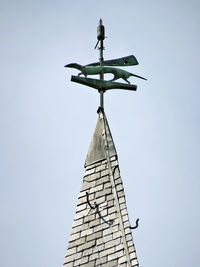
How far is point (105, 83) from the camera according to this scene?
17156mm

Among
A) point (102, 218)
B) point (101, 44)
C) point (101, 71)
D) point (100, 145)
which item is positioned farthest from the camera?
point (101, 44)

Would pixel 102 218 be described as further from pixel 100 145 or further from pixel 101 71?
pixel 101 71

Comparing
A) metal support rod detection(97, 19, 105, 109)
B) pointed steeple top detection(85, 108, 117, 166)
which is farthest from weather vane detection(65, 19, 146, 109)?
pointed steeple top detection(85, 108, 117, 166)

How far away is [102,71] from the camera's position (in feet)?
57.0

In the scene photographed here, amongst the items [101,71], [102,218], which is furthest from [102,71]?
[102,218]

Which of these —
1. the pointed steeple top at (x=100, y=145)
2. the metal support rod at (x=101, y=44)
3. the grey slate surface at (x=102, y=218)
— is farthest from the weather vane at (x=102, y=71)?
the grey slate surface at (x=102, y=218)

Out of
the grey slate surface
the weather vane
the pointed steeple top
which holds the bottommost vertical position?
the grey slate surface

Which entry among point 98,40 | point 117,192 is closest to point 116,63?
point 98,40

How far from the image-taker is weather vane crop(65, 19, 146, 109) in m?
17.1

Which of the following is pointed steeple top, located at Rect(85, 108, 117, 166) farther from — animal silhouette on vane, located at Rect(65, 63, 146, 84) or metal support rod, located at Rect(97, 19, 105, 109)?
animal silhouette on vane, located at Rect(65, 63, 146, 84)

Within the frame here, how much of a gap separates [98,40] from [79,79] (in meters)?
1.23

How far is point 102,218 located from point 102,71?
3.22 meters

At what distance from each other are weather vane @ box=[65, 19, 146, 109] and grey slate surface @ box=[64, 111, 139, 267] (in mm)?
885

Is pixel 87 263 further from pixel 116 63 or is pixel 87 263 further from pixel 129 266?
pixel 116 63
